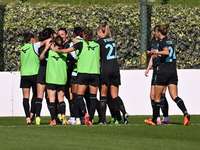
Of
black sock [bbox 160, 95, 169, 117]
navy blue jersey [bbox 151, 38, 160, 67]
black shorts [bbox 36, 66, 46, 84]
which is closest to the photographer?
black shorts [bbox 36, 66, 46, 84]

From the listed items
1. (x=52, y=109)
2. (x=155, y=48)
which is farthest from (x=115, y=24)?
(x=52, y=109)

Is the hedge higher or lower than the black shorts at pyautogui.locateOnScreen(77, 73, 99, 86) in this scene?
higher

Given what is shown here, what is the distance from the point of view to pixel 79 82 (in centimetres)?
1166

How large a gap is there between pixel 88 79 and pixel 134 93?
14.0 ft

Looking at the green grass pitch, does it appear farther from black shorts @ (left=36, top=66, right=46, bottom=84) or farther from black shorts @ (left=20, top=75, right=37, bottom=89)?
black shorts @ (left=20, top=75, right=37, bottom=89)

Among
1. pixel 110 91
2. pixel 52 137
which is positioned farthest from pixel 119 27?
pixel 52 137

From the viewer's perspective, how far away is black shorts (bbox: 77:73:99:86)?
11.6m

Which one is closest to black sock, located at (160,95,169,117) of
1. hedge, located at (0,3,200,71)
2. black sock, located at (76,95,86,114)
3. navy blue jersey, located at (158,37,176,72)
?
navy blue jersey, located at (158,37,176,72)

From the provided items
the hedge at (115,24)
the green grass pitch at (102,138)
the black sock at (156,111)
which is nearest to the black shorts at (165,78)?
the black sock at (156,111)

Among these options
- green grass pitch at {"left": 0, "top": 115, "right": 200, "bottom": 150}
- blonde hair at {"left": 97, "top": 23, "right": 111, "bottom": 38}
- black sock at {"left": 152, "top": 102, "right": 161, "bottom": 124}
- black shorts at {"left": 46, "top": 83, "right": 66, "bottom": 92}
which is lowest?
green grass pitch at {"left": 0, "top": 115, "right": 200, "bottom": 150}

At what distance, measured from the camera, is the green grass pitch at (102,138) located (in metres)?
8.03

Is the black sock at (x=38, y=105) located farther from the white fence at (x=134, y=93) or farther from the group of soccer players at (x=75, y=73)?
the white fence at (x=134, y=93)

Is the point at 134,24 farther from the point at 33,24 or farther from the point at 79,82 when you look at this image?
the point at 79,82

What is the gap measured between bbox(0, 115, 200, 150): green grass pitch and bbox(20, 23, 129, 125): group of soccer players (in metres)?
1.04
